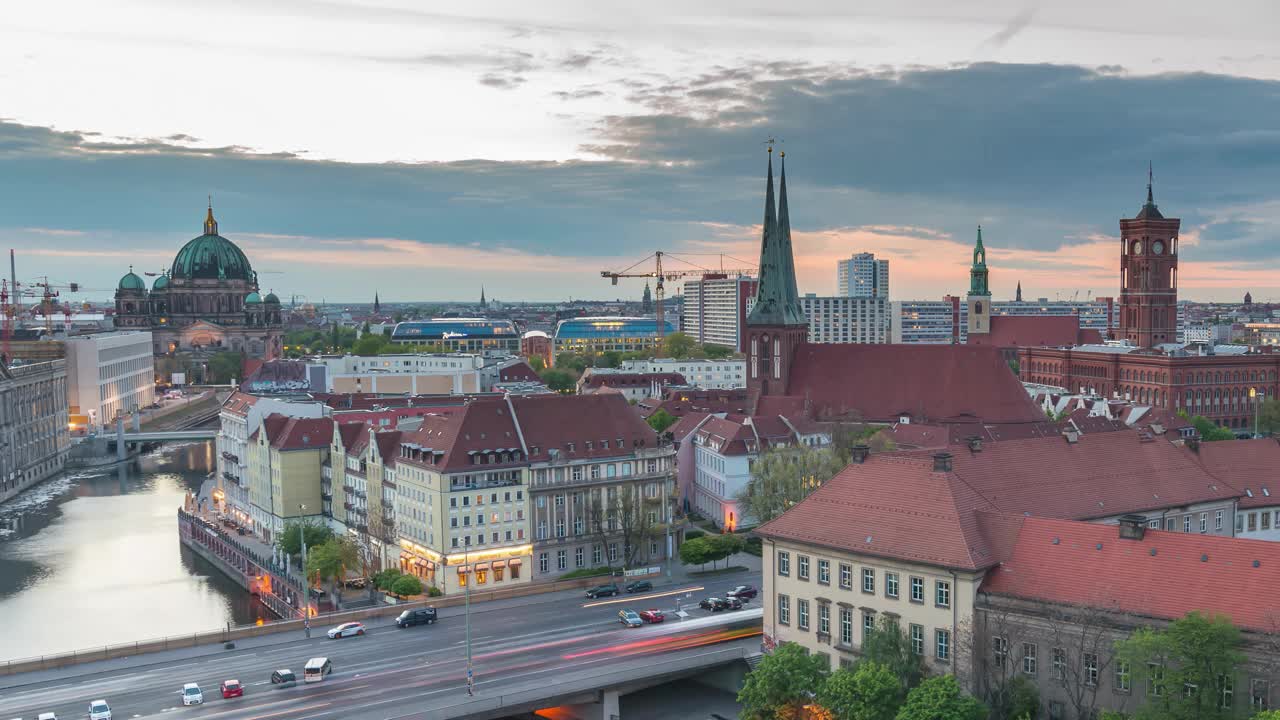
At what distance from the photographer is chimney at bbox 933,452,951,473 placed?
5384 centimetres

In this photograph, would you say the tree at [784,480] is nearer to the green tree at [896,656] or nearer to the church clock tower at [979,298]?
the green tree at [896,656]

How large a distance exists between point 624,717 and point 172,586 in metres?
49.0

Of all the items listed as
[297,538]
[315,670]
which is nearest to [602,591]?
[315,670]

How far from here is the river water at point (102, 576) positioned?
3105 inches

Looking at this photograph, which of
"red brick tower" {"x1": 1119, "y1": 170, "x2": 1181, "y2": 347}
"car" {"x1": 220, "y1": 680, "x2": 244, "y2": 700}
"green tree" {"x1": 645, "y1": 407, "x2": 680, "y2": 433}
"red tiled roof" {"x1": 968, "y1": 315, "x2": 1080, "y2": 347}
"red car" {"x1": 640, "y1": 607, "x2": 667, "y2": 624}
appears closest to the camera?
"car" {"x1": 220, "y1": 680, "x2": 244, "y2": 700}

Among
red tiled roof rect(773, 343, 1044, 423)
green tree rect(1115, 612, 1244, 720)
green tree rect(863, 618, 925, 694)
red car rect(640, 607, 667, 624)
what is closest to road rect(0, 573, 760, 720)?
red car rect(640, 607, 667, 624)

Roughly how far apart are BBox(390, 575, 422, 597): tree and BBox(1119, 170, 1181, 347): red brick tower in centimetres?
12112

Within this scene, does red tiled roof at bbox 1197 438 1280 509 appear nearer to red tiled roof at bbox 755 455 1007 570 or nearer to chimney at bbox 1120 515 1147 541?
chimney at bbox 1120 515 1147 541

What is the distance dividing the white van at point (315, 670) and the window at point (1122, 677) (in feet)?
116

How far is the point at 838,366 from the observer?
114 m

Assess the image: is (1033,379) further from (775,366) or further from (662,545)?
(662,545)

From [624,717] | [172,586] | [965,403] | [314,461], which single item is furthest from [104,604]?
[965,403]

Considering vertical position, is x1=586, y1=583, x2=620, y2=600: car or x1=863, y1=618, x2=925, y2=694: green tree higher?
x1=863, y1=618, x2=925, y2=694: green tree

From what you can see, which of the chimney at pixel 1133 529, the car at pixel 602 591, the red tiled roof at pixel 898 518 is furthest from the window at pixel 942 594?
the car at pixel 602 591
